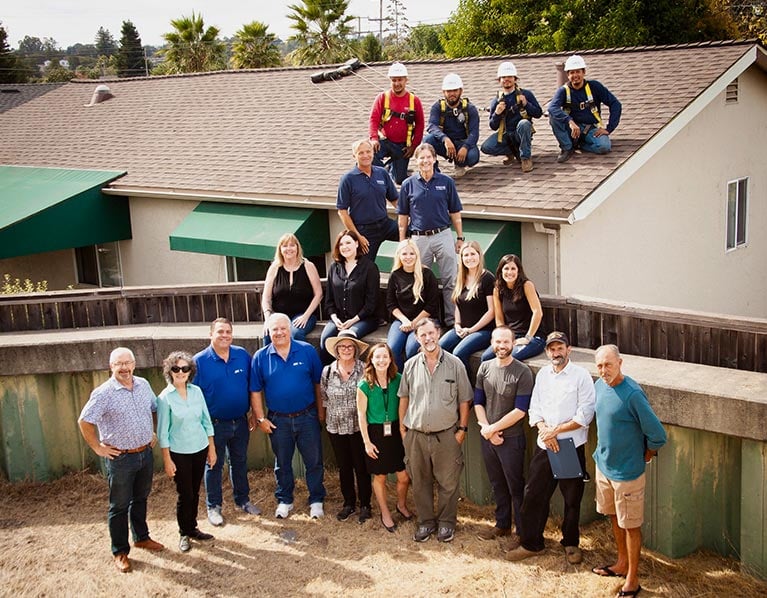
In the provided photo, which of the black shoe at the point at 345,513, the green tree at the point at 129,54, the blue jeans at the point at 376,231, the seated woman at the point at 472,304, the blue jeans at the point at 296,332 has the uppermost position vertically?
the green tree at the point at 129,54

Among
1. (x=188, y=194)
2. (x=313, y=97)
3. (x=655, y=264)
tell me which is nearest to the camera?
(x=655, y=264)

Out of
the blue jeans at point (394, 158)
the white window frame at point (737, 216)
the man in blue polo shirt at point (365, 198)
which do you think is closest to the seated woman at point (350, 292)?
the man in blue polo shirt at point (365, 198)

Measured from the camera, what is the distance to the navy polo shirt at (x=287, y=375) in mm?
8031

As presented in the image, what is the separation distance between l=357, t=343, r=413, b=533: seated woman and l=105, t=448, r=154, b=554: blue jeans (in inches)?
69.6

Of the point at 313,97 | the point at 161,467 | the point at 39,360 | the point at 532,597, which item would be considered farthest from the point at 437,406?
the point at 313,97

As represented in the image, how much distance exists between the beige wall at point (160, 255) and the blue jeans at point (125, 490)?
665 cm

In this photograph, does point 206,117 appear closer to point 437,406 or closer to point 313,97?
point 313,97

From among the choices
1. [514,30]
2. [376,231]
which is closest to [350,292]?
[376,231]

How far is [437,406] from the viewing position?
7.47 meters

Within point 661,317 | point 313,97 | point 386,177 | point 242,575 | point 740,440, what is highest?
point 313,97

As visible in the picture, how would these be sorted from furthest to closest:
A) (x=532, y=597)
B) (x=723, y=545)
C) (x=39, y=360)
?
1. (x=39, y=360)
2. (x=723, y=545)
3. (x=532, y=597)

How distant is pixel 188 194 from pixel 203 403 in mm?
7148

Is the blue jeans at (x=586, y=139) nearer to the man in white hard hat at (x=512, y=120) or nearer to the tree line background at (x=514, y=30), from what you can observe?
the man in white hard hat at (x=512, y=120)

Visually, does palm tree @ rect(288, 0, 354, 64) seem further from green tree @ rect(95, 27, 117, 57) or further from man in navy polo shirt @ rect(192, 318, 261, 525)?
green tree @ rect(95, 27, 117, 57)
